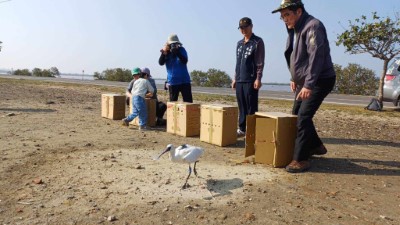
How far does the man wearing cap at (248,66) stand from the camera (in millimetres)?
6320

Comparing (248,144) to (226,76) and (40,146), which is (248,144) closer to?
(40,146)

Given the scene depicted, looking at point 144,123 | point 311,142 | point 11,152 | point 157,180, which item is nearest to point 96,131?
point 144,123

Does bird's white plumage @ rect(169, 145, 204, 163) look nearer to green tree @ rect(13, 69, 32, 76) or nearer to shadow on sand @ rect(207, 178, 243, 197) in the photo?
shadow on sand @ rect(207, 178, 243, 197)

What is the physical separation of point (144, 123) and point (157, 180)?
3.48 metres

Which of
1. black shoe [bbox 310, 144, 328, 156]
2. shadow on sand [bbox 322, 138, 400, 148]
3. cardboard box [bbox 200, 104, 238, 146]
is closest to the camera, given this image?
black shoe [bbox 310, 144, 328, 156]

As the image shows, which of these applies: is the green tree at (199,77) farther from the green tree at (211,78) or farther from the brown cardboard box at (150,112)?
the brown cardboard box at (150,112)

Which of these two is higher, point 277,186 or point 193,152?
point 193,152

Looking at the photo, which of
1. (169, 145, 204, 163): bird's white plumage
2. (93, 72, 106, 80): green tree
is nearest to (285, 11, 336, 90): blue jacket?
(169, 145, 204, 163): bird's white plumage

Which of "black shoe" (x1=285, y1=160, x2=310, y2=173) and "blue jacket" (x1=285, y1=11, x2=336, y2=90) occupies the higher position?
"blue jacket" (x1=285, y1=11, x2=336, y2=90)

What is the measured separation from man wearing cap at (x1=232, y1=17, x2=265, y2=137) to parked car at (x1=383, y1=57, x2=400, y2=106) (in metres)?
8.81

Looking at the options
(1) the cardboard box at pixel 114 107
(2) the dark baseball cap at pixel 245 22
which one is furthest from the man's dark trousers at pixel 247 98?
(1) the cardboard box at pixel 114 107

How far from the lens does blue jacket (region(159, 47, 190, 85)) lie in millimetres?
7488

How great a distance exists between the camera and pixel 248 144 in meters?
5.21

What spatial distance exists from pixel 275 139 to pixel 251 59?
2028mm
